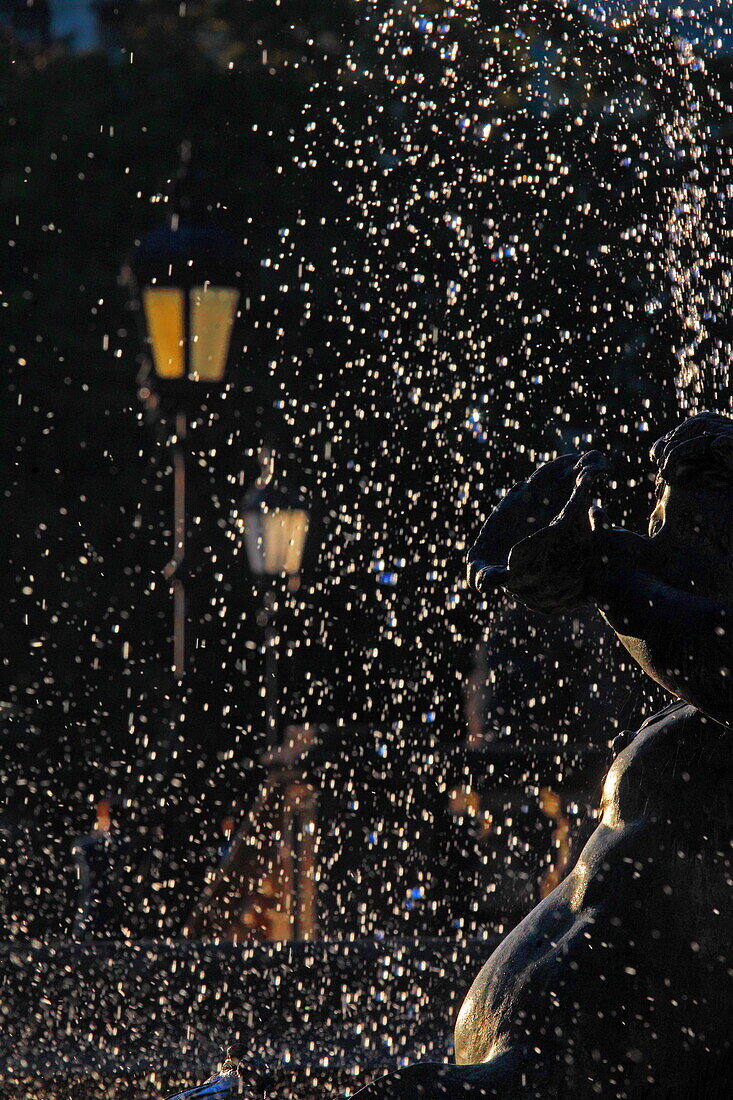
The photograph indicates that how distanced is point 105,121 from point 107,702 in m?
5.69

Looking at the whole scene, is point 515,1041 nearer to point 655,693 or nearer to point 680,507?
point 680,507

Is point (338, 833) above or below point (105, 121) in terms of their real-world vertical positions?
below

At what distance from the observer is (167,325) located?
27.0ft

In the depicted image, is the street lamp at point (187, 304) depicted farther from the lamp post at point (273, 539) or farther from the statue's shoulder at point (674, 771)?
the statue's shoulder at point (674, 771)

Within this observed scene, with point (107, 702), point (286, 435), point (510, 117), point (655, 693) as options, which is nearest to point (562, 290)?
→ point (510, 117)

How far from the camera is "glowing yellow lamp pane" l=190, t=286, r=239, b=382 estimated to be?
320 inches

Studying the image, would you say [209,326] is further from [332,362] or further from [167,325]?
[332,362]

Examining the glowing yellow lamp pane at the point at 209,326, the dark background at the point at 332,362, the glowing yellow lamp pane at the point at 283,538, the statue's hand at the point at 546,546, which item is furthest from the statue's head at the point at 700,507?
the glowing yellow lamp pane at the point at 283,538

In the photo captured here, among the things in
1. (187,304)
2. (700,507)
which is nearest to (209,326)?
(187,304)

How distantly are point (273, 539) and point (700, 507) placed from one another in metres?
8.06

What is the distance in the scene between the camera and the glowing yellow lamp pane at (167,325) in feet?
26.8

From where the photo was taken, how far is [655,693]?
5.78 metres

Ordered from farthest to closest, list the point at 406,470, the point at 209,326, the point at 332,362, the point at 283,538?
the point at 332,362, the point at 406,470, the point at 283,538, the point at 209,326

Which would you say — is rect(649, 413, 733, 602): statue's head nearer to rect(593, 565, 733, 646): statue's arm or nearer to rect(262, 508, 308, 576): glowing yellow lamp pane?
rect(593, 565, 733, 646): statue's arm
